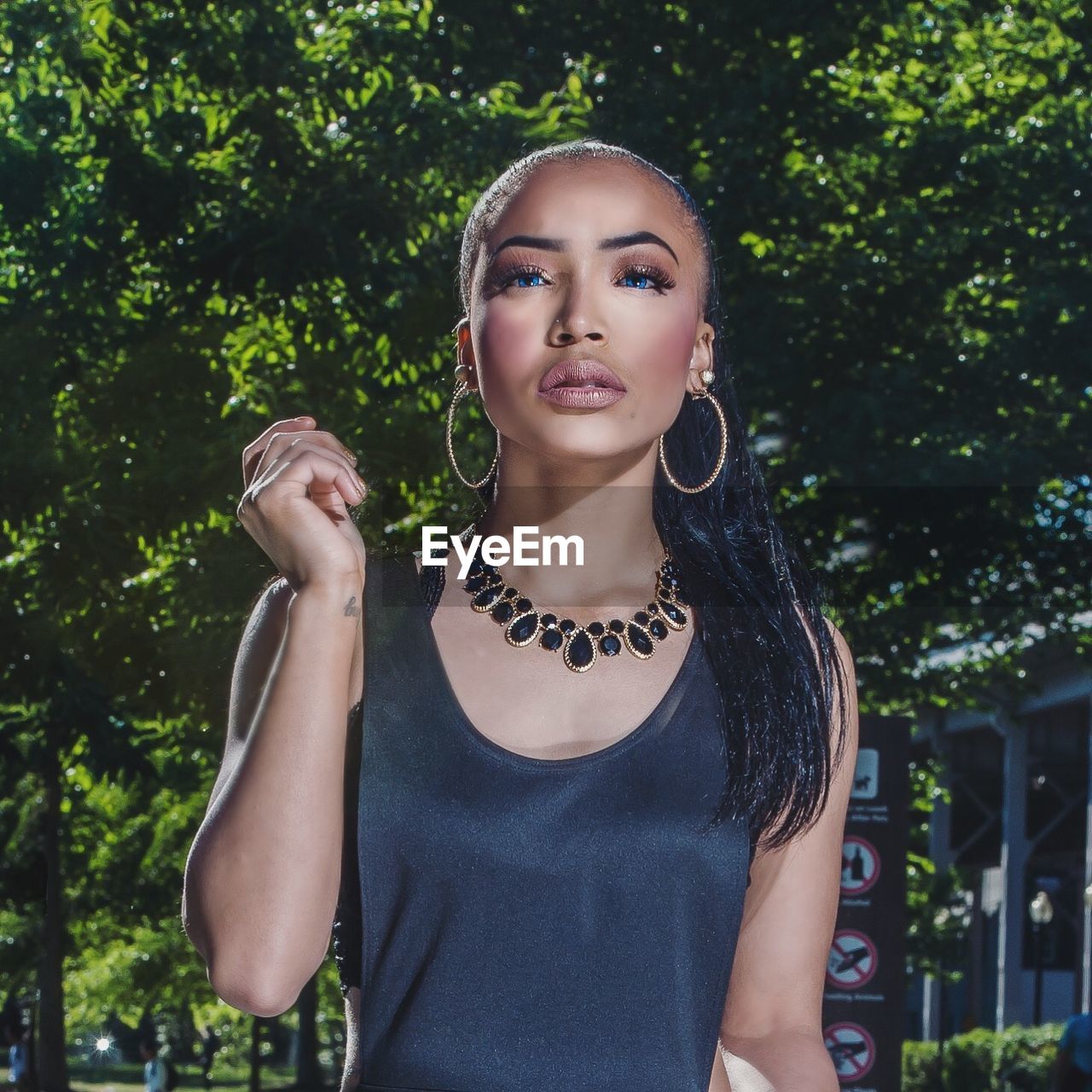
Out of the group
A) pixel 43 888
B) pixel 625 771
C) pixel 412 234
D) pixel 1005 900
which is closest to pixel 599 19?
pixel 412 234

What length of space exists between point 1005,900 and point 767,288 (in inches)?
807

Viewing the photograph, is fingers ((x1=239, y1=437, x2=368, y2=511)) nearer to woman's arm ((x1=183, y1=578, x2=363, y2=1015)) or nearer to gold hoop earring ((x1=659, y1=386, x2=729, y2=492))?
woman's arm ((x1=183, y1=578, x2=363, y2=1015))

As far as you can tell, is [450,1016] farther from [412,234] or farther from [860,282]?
[860,282]

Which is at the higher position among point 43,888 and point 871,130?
point 871,130

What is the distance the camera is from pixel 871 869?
8.79 metres

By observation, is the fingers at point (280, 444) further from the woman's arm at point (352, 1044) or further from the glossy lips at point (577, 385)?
the woman's arm at point (352, 1044)

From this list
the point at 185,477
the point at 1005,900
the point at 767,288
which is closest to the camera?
the point at 185,477

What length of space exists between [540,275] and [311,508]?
0.39 m

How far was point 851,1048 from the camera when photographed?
342 inches

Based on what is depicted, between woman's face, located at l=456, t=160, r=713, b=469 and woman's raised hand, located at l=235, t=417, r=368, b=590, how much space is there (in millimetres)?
224

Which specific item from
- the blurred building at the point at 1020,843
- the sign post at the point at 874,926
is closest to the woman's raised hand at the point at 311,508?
the sign post at the point at 874,926

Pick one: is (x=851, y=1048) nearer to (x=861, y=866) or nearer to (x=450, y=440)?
(x=861, y=866)

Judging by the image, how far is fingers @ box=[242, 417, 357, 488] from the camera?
179 cm

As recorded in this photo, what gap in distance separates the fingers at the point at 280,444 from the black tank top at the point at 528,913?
30cm
